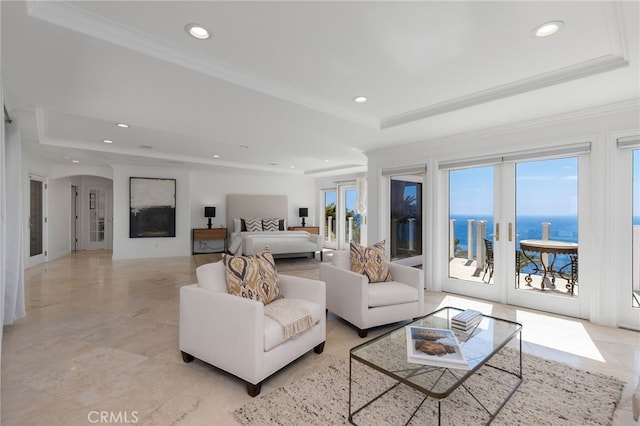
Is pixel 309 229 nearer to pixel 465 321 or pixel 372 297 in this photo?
pixel 372 297

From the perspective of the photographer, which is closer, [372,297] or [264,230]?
[372,297]

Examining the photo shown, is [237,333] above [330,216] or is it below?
below

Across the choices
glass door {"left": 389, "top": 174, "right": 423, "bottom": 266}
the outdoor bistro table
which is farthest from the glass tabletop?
glass door {"left": 389, "top": 174, "right": 423, "bottom": 266}

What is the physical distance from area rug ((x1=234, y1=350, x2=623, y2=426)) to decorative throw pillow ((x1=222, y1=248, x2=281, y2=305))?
71cm

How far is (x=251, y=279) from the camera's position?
248cm

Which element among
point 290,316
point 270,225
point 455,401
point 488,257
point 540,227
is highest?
point 540,227

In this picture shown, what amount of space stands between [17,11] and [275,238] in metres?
5.80

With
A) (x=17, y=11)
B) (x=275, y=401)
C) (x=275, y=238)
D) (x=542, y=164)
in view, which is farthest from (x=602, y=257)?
(x=275, y=238)

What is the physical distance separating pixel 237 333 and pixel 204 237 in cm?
673

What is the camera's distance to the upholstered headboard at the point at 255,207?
8945mm

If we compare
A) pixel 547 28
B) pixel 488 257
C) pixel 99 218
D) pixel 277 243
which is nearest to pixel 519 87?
pixel 547 28

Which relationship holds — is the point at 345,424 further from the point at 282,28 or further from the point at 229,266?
the point at 282,28

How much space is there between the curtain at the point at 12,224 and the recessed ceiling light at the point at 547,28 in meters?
4.70

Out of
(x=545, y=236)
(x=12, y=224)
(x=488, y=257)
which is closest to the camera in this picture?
(x=12, y=224)
